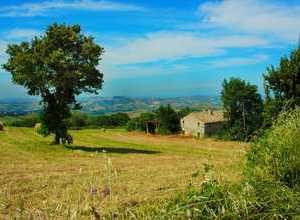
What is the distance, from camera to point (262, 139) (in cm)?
1048

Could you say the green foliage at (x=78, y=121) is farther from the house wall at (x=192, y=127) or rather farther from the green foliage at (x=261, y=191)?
the green foliage at (x=261, y=191)

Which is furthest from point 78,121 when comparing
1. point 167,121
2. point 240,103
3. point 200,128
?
point 240,103

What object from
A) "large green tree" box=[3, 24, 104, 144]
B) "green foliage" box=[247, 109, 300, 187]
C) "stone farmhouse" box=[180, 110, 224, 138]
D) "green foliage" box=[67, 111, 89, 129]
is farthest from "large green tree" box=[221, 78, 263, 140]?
"green foliage" box=[247, 109, 300, 187]

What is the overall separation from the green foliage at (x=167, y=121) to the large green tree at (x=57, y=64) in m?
46.6

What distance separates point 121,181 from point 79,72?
16059 mm

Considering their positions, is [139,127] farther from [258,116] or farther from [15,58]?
[15,58]

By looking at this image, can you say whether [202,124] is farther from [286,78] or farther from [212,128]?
[286,78]

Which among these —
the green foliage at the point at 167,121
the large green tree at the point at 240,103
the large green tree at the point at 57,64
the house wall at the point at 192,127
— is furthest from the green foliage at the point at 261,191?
the house wall at the point at 192,127

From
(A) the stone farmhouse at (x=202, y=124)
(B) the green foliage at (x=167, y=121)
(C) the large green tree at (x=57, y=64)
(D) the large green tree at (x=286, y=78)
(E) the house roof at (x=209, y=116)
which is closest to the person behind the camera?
(C) the large green tree at (x=57, y=64)

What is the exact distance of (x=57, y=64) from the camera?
1248 inches

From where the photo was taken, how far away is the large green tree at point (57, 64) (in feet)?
105

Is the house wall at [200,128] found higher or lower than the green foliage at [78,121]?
lower

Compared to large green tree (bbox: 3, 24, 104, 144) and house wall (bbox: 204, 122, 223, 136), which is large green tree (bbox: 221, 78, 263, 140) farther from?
large green tree (bbox: 3, 24, 104, 144)

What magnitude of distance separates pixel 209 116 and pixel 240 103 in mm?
11234
